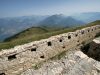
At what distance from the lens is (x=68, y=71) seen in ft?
15.4

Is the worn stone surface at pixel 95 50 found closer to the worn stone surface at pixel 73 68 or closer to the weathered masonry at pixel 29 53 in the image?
the weathered masonry at pixel 29 53

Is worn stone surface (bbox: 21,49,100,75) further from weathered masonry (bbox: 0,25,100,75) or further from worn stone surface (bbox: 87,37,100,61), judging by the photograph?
weathered masonry (bbox: 0,25,100,75)

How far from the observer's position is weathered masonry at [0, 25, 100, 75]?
594 inches

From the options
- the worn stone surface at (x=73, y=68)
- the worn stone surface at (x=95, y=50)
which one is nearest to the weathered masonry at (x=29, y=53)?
the worn stone surface at (x=95, y=50)

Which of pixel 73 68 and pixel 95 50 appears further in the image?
pixel 95 50

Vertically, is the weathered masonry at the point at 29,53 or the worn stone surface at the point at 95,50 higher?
the worn stone surface at the point at 95,50

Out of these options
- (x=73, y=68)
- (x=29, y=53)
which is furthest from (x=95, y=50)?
(x=73, y=68)

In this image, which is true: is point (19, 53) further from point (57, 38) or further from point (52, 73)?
point (52, 73)

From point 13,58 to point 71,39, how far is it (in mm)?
12388

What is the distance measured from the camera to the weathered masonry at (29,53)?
49.5 feet

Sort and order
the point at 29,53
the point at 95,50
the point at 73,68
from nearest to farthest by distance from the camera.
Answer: the point at 73,68
the point at 95,50
the point at 29,53

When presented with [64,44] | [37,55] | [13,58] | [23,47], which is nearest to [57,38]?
[64,44]

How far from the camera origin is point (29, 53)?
17.1m

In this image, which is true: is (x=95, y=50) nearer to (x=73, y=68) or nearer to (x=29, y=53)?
(x=29, y=53)
